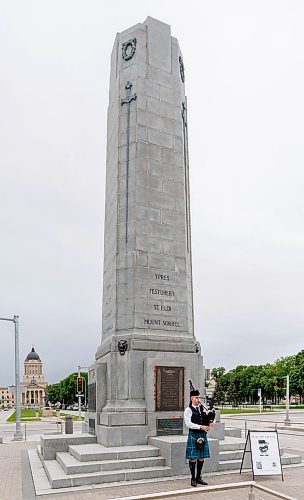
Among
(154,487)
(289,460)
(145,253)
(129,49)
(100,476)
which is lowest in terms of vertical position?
(289,460)

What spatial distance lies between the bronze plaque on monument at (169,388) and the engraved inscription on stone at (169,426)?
298 millimetres

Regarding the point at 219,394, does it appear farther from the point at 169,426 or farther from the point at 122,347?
the point at 122,347

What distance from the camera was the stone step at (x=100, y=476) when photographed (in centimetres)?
1098

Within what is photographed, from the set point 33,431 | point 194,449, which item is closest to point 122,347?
point 194,449

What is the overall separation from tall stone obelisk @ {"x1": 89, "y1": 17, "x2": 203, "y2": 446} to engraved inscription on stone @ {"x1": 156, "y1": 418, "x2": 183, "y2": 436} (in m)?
0.03

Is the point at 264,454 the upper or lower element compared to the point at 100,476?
upper

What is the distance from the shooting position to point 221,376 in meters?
118

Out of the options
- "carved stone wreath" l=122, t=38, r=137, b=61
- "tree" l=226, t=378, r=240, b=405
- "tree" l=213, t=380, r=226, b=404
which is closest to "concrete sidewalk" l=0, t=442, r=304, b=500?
"carved stone wreath" l=122, t=38, r=137, b=61

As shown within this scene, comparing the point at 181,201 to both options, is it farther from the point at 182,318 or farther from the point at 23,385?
the point at 23,385

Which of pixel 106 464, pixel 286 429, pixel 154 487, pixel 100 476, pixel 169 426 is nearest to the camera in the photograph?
pixel 154 487

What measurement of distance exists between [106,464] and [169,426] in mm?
3008

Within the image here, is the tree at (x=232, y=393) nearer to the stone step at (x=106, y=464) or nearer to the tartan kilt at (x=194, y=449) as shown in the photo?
the stone step at (x=106, y=464)

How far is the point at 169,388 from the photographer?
14.7 metres

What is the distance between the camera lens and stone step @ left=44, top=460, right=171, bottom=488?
36.0ft
